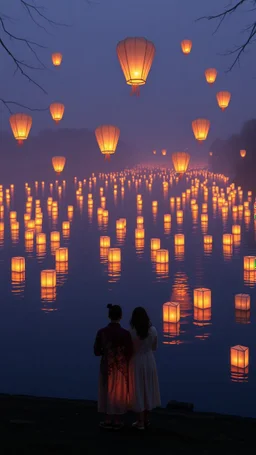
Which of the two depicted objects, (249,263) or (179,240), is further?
(179,240)

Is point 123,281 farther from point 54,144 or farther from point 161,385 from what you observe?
point 54,144

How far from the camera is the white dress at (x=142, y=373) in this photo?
5148 mm

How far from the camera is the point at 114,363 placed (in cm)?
513

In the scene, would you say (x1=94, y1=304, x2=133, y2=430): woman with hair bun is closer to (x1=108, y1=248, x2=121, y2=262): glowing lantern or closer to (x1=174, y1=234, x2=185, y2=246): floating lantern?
(x1=108, y1=248, x2=121, y2=262): glowing lantern

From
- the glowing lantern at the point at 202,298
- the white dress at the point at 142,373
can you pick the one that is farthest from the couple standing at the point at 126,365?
the glowing lantern at the point at 202,298

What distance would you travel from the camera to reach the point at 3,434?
509 cm

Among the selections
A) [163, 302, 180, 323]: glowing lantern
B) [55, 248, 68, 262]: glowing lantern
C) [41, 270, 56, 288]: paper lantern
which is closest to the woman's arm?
[163, 302, 180, 323]: glowing lantern

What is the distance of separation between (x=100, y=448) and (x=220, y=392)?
3.49 m

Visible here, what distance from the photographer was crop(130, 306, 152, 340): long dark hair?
5.06m

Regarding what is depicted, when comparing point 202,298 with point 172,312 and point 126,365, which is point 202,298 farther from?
point 126,365

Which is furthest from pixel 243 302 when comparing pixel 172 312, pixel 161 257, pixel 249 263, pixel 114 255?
pixel 114 255

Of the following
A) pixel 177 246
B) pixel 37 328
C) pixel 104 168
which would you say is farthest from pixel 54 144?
pixel 37 328

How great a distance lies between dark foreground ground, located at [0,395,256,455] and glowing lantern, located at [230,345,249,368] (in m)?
2.61

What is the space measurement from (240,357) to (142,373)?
3.97 m
